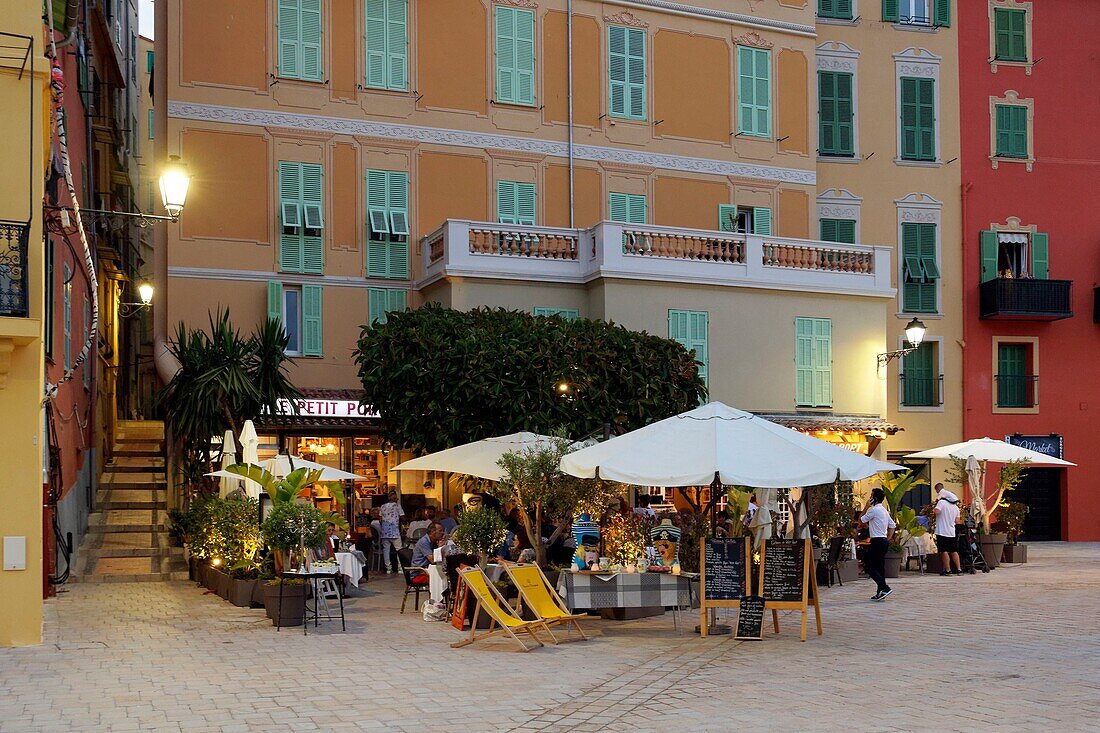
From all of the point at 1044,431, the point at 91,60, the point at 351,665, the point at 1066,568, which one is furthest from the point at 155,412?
the point at 1044,431

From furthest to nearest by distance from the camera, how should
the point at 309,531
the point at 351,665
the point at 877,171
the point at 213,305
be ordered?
→ 1. the point at 877,171
2. the point at 213,305
3. the point at 309,531
4. the point at 351,665

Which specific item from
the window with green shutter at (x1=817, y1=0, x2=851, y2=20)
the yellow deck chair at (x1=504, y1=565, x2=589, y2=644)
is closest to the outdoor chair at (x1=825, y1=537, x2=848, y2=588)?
the yellow deck chair at (x1=504, y1=565, x2=589, y2=644)

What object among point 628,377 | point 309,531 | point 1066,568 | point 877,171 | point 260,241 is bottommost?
point 1066,568

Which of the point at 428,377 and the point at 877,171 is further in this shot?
the point at 877,171

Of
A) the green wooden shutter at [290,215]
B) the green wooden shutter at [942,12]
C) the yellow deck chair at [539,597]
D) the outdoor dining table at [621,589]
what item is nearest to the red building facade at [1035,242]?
the green wooden shutter at [942,12]

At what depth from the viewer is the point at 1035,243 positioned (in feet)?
101

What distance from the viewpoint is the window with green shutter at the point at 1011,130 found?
31.1 metres

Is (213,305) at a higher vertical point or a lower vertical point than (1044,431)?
higher

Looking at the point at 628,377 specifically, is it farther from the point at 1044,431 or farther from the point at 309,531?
the point at 1044,431

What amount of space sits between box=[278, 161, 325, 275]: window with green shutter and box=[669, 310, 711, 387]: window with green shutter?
686 centimetres

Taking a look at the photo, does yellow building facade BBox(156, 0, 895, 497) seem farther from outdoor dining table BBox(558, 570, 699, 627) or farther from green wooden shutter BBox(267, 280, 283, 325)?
outdoor dining table BBox(558, 570, 699, 627)

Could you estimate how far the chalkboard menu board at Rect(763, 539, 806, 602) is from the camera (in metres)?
13.4

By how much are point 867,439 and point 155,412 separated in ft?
46.0

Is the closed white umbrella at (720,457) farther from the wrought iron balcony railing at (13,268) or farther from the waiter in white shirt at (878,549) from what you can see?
the wrought iron balcony railing at (13,268)
